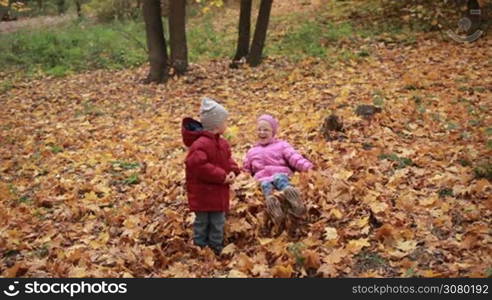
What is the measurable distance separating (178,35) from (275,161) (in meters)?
9.17

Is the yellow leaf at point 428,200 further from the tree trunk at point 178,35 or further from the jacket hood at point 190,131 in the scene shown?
the tree trunk at point 178,35

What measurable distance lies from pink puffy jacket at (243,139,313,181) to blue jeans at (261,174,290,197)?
26 centimetres

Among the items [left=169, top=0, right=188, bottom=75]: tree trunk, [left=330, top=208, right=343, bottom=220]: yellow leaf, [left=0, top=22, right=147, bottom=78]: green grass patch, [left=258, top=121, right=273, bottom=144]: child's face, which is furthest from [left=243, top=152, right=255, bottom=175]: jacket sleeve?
[left=0, top=22, right=147, bottom=78]: green grass patch

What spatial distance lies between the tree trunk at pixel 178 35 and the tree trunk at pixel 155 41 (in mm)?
284

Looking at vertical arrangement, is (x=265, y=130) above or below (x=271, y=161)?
above

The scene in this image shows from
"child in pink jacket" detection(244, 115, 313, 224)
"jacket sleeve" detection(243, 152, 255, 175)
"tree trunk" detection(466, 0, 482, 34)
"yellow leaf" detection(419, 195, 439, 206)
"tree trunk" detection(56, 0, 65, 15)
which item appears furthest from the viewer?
"tree trunk" detection(56, 0, 65, 15)

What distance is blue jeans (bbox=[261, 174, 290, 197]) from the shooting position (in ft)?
19.1

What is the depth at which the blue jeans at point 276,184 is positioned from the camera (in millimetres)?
5809

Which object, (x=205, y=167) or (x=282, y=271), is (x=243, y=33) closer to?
(x=205, y=167)

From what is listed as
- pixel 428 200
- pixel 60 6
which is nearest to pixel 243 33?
pixel 428 200

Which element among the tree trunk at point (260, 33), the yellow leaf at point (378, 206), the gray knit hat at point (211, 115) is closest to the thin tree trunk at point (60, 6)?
the tree trunk at point (260, 33)

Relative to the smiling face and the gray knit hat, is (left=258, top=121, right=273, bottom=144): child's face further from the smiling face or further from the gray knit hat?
the gray knit hat

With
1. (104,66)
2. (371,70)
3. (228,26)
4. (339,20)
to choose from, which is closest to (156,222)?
(371,70)

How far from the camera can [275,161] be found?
20.4 ft
